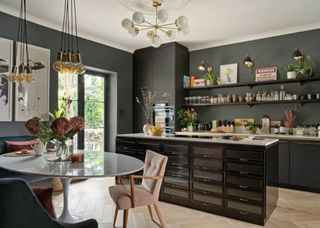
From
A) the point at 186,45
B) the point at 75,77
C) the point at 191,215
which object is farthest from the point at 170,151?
the point at 186,45

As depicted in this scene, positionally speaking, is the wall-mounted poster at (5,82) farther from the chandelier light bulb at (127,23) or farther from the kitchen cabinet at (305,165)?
the kitchen cabinet at (305,165)

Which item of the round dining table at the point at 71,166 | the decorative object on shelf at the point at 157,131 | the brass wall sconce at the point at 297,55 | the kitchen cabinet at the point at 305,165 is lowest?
the kitchen cabinet at the point at 305,165

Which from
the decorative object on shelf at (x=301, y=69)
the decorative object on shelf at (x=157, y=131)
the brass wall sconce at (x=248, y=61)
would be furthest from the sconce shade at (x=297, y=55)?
the decorative object on shelf at (x=157, y=131)

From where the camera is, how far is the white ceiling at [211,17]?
141 inches

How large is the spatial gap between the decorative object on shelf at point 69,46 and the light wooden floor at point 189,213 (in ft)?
5.79

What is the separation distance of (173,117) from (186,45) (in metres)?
1.72

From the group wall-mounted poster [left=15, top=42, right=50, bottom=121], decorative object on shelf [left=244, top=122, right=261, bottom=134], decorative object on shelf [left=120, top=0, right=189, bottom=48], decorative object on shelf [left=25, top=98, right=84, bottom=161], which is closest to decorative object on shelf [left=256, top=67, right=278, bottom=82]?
decorative object on shelf [left=244, top=122, right=261, bottom=134]

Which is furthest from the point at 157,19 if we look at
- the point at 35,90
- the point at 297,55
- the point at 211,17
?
the point at 297,55

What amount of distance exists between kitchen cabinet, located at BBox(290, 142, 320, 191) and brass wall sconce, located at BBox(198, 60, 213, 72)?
2.37 meters

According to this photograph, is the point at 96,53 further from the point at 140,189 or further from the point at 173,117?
the point at 140,189

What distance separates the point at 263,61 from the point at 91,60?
11.5 feet

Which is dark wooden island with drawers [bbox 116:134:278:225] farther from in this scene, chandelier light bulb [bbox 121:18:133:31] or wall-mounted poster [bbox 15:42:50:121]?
wall-mounted poster [bbox 15:42:50:121]

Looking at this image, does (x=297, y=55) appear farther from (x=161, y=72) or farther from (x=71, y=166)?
(x=71, y=166)

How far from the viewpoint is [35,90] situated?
4.02 metres
